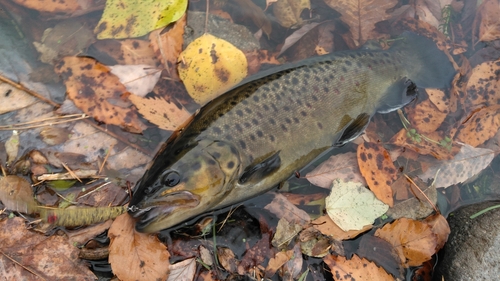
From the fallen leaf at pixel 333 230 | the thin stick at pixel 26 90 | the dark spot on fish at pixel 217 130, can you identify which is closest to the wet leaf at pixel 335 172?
the fallen leaf at pixel 333 230

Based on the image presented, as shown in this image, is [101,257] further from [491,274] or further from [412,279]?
[491,274]

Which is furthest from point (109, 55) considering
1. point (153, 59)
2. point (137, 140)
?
point (137, 140)

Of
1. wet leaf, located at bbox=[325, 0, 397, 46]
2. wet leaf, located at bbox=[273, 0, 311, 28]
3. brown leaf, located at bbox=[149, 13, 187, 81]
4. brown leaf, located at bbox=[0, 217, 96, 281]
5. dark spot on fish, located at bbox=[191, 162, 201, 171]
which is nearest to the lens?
brown leaf, located at bbox=[0, 217, 96, 281]

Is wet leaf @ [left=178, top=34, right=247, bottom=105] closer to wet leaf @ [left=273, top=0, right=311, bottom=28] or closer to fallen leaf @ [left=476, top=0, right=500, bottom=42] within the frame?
wet leaf @ [left=273, top=0, right=311, bottom=28]

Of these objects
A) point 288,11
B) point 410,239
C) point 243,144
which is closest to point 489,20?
point 288,11

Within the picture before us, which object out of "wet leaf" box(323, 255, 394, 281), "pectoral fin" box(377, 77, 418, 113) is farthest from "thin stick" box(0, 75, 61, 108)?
"pectoral fin" box(377, 77, 418, 113)

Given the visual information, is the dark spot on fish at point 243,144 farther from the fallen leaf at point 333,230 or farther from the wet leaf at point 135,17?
the wet leaf at point 135,17
